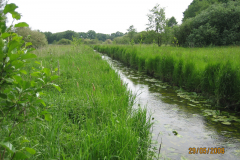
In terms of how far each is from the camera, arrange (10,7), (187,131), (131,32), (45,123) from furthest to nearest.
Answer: (131,32) → (187,131) → (45,123) → (10,7)

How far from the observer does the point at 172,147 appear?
8.54 ft

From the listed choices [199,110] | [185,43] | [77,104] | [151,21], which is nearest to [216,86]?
[199,110]

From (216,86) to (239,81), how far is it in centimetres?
50

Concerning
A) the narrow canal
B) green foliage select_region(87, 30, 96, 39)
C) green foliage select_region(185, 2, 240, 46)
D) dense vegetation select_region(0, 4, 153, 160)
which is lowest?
the narrow canal

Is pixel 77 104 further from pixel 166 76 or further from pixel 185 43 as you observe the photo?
pixel 185 43

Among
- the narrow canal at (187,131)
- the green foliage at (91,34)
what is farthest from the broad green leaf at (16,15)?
the green foliage at (91,34)

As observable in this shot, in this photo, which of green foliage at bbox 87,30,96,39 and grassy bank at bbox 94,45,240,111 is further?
green foliage at bbox 87,30,96,39

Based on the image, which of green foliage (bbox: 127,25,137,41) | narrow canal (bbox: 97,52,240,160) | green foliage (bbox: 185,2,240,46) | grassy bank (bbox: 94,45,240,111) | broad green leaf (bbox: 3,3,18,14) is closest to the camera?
broad green leaf (bbox: 3,3,18,14)

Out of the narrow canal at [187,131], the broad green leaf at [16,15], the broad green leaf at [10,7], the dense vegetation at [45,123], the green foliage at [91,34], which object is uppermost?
the green foliage at [91,34]

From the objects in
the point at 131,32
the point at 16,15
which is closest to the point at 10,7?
the point at 16,15

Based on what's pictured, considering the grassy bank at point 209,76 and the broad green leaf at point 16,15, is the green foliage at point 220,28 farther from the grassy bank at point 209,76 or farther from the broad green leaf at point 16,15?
the broad green leaf at point 16,15
